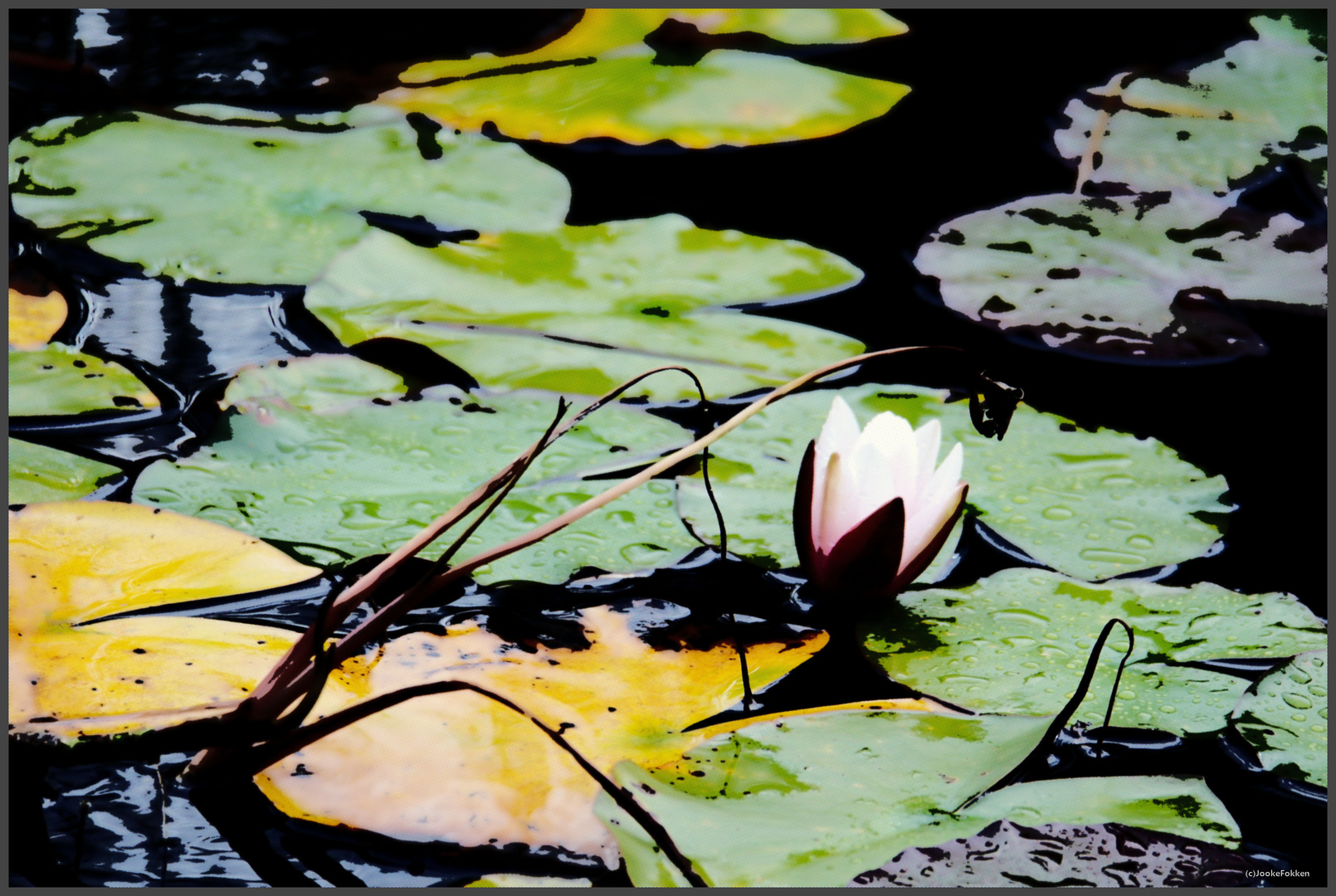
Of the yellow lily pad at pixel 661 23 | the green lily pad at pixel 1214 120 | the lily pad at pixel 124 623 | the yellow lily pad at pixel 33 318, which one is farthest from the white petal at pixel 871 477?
the yellow lily pad at pixel 661 23

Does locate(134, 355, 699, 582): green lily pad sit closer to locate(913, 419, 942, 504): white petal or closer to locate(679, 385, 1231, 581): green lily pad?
locate(679, 385, 1231, 581): green lily pad

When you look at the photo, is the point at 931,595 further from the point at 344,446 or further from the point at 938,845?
the point at 344,446

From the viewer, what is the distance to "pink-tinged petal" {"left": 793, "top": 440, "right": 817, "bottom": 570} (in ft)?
3.71

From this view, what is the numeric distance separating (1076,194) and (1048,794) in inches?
61.4

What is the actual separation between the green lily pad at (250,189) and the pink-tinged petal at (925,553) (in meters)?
1.05

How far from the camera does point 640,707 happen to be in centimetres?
100

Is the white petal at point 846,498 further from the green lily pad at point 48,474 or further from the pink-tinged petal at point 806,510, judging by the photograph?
the green lily pad at point 48,474

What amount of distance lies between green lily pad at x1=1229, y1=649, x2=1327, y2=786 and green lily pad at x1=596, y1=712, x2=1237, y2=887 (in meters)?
0.10

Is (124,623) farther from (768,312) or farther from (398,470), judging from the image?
(768,312)

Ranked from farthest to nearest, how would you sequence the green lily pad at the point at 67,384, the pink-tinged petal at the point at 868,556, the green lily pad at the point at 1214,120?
the green lily pad at the point at 1214,120
the green lily pad at the point at 67,384
the pink-tinged petal at the point at 868,556

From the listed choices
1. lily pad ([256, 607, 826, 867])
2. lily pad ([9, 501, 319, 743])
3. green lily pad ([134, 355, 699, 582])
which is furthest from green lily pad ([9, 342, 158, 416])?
lily pad ([256, 607, 826, 867])

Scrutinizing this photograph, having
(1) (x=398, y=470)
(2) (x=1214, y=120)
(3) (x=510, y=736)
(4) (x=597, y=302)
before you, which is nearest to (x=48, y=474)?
(1) (x=398, y=470)

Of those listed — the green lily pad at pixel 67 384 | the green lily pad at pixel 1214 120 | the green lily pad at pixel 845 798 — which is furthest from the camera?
the green lily pad at pixel 1214 120

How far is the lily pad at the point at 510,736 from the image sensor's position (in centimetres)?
87
